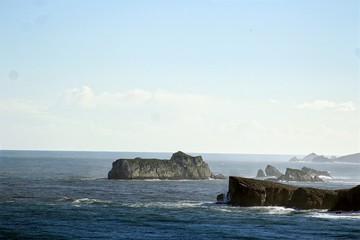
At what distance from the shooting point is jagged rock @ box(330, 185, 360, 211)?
76750 millimetres

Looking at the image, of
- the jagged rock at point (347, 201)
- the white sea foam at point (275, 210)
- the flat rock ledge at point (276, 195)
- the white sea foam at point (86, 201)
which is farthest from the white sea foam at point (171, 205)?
the jagged rock at point (347, 201)

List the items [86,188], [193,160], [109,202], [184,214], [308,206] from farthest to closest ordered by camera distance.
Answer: [193,160] < [86,188] < [109,202] < [308,206] < [184,214]

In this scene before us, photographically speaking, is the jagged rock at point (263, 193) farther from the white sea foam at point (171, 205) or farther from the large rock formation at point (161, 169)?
the large rock formation at point (161, 169)

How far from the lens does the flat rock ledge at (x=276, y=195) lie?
80875mm

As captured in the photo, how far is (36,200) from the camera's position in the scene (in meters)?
88.0

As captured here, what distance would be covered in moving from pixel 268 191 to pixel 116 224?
27695 mm

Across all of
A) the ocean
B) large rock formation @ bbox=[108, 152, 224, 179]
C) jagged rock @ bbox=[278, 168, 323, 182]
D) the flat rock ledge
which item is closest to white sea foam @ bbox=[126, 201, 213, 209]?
the ocean

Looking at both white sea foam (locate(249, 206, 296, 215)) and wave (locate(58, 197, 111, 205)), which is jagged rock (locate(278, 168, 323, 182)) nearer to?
white sea foam (locate(249, 206, 296, 215))

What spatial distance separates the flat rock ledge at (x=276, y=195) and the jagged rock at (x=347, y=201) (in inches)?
26.3

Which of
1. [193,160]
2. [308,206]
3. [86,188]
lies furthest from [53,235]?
[193,160]

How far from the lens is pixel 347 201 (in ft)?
254

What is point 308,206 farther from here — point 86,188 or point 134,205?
point 86,188

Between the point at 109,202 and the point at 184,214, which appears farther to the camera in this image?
the point at 109,202

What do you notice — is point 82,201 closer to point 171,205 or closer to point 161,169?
point 171,205
